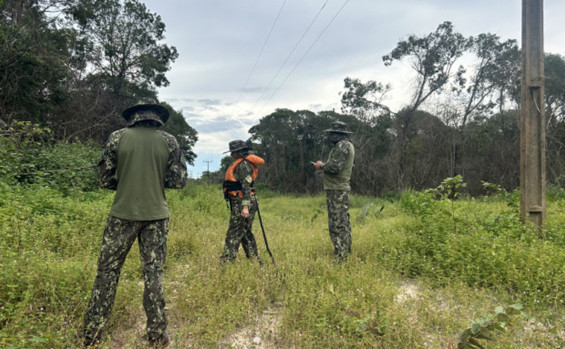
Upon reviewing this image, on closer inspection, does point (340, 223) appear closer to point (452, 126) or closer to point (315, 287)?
point (315, 287)

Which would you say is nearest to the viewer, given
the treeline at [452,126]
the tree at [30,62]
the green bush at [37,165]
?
the green bush at [37,165]

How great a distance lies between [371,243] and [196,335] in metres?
3.38

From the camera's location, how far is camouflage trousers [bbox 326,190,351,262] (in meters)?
Result: 4.67

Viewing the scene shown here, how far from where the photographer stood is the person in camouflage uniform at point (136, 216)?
106 inches

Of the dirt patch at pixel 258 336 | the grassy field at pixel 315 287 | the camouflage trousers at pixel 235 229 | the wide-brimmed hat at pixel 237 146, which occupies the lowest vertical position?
the dirt patch at pixel 258 336

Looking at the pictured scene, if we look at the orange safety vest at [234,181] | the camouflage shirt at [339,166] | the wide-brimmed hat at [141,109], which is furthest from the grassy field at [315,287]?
the wide-brimmed hat at [141,109]

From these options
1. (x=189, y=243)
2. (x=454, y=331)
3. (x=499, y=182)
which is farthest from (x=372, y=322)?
(x=499, y=182)

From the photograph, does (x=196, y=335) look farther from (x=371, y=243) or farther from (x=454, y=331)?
(x=371, y=243)

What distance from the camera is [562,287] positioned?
11.3 ft

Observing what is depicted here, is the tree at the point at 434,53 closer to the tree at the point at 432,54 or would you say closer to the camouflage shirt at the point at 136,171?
the tree at the point at 432,54

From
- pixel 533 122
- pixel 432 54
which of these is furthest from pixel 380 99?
pixel 533 122

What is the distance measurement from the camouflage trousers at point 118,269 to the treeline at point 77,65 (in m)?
6.71

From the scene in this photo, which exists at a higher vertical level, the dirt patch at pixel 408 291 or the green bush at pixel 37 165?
the green bush at pixel 37 165

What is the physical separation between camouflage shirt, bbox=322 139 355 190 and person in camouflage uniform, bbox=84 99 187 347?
2640 mm
